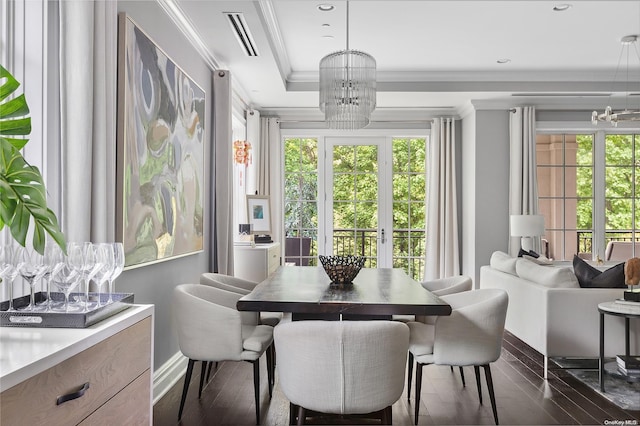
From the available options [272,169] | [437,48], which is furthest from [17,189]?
[272,169]

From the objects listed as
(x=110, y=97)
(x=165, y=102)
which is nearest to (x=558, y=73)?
(x=165, y=102)

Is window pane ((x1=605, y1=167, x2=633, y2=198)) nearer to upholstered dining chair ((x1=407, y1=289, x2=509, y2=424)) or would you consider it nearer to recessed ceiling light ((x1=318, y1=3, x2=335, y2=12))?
recessed ceiling light ((x1=318, y1=3, x2=335, y2=12))

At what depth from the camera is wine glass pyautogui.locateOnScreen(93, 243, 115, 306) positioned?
1645 millimetres

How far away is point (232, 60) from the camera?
4.67 m

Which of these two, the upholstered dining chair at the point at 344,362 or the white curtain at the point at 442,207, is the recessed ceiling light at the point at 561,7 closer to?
the white curtain at the point at 442,207

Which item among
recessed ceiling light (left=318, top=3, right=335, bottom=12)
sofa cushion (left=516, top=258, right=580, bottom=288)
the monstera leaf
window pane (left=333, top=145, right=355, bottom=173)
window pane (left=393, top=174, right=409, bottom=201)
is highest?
recessed ceiling light (left=318, top=3, right=335, bottom=12)

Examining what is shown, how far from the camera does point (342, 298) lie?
263 centimetres

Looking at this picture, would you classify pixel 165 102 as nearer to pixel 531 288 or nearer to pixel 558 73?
pixel 531 288

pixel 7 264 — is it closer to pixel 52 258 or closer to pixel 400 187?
pixel 52 258

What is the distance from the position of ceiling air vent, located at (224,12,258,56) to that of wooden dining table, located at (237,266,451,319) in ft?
6.39

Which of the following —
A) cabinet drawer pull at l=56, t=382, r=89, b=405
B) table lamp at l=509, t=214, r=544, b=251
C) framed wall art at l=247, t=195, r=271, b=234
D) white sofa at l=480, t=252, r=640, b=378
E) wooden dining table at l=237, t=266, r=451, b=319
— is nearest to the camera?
cabinet drawer pull at l=56, t=382, r=89, b=405

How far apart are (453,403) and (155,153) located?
2468 millimetres

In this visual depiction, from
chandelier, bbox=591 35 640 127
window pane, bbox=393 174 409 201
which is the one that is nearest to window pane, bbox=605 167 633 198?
chandelier, bbox=591 35 640 127

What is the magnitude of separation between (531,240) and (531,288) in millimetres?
2577
